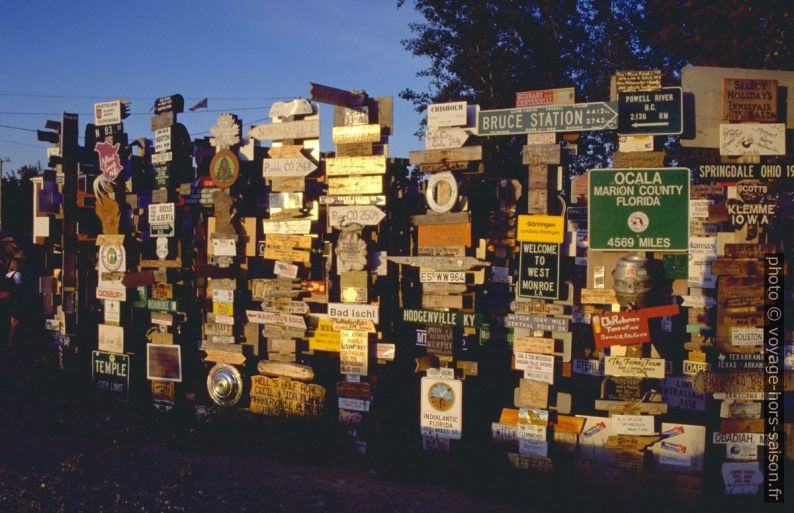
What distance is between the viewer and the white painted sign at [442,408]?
855 cm

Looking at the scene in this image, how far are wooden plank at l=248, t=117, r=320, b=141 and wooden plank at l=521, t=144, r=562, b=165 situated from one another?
291 centimetres

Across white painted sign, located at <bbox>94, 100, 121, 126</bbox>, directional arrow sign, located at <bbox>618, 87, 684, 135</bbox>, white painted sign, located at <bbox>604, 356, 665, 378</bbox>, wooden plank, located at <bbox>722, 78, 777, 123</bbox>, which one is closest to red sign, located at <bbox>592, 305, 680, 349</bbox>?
white painted sign, located at <bbox>604, 356, 665, 378</bbox>

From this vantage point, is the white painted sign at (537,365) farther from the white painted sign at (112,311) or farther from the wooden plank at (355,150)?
the white painted sign at (112,311)

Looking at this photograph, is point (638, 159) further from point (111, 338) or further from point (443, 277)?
point (111, 338)

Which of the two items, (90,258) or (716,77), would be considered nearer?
(716,77)

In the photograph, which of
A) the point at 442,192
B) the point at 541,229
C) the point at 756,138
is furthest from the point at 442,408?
the point at 756,138

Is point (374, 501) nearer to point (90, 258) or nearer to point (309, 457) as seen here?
point (309, 457)

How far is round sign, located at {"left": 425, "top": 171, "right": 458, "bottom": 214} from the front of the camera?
8.61m

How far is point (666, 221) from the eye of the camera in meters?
7.66

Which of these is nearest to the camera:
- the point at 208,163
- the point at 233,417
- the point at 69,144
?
the point at 233,417

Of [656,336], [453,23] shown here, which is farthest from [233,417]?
[453,23]

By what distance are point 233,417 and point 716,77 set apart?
288 inches

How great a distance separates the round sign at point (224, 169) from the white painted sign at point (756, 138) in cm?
629

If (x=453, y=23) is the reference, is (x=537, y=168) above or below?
below
